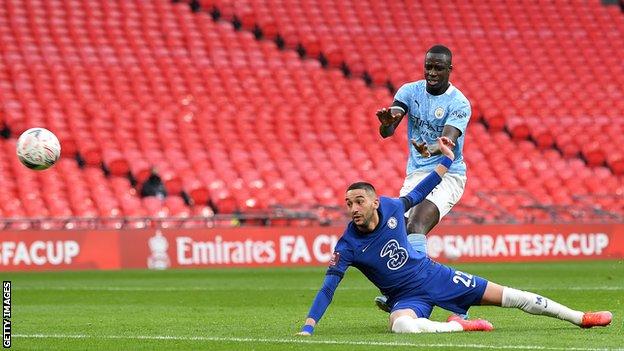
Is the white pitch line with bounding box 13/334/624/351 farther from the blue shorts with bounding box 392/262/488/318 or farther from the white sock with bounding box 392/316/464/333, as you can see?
the blue shorts with bounding box 392/262/488/318

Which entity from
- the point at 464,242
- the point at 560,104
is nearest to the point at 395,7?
the point at 560,104

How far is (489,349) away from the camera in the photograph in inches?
287

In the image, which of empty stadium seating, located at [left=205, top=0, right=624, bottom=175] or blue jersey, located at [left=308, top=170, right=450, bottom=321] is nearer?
blue jersey, located at [left=308, top=170, right=450, bottom=321]

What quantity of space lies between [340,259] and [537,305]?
1368 mm

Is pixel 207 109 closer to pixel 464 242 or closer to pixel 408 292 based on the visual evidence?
pixel 464 242

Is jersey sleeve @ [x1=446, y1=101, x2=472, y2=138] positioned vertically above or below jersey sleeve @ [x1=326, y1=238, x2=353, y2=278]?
above

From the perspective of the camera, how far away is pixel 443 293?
28.5ft

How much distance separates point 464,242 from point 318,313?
41.9ft

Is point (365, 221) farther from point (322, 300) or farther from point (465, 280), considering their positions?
point (465, 280)

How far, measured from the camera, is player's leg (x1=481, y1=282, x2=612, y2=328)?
27.8 feet

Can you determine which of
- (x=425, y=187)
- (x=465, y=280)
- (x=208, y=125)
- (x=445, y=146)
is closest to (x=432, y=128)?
(x=445, y=146)

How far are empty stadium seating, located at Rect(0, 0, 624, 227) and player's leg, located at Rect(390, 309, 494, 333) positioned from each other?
13.0 metres

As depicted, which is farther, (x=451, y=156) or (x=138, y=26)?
(x=138, y=26)

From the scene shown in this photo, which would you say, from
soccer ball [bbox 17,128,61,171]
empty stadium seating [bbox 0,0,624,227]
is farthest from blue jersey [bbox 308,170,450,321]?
empty stadium seating [bbox 0,0,624,227]
